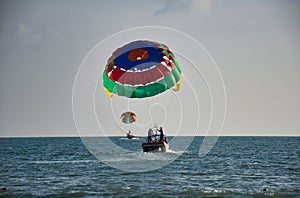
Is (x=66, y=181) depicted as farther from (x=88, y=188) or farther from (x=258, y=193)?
(x=258, y=193)

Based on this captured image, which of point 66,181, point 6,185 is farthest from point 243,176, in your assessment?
point 6,185

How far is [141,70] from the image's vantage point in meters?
31.3

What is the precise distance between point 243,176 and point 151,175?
6.23 m

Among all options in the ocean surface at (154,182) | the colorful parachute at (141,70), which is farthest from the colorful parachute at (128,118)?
the colorful parachute at (141,70)

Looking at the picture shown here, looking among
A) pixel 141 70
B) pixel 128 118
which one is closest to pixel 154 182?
pixel 141 70

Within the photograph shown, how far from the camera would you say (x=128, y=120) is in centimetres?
8619

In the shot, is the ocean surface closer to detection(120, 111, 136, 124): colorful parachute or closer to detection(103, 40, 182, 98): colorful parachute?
detection(103, 40, 182, 98): colorful parachute

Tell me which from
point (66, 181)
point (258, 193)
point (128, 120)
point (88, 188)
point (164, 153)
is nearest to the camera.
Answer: point (258, 193)

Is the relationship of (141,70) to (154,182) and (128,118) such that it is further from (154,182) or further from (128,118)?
(128,118)

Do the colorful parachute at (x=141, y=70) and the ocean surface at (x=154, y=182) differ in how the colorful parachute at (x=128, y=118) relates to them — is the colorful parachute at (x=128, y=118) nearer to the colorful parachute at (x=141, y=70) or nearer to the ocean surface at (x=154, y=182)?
the ocean surface at (x=154, y=182)

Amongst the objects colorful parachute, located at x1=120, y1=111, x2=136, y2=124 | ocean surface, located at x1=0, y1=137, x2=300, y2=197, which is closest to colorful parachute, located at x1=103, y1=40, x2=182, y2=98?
ocean surface, located at x1=0, y1=137, x2=300, y2=197

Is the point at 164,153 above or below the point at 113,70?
below

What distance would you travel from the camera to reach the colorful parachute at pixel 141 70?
1202 inches

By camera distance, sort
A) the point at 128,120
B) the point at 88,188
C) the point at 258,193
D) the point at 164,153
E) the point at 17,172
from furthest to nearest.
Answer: the point at 128,120
the point at 164,153
the point at 17,172
the point at 88,188
the point at 258,193
